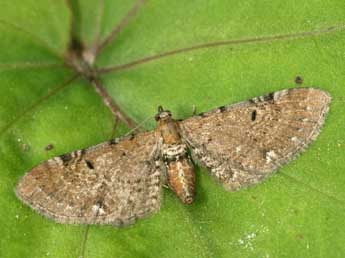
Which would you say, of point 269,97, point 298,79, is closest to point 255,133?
point 269,97

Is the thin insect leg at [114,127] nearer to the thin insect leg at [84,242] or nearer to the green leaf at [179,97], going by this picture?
the green leaf at [179,97]

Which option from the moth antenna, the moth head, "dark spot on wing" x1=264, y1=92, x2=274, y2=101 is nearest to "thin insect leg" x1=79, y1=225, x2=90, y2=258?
the moth antenna

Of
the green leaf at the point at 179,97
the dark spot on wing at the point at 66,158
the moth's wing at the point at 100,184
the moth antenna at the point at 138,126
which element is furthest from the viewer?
the moth antenna at the point at 138,126

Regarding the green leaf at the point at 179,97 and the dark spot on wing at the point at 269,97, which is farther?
the dark spot on wing at the point at 269,97

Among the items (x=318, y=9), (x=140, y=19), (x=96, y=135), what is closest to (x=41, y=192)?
(x=96, y=135)

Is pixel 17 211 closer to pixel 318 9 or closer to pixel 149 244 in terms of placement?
pixel 149 244

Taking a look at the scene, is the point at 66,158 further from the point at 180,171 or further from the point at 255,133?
the point at 255,133

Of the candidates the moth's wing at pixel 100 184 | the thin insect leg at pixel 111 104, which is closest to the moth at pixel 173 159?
the moth's wing at pixel 100 184

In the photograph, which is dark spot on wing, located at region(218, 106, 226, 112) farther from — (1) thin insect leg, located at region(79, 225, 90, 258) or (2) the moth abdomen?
(1) thin insect leg, located at region(79, 225, 90, 258)
